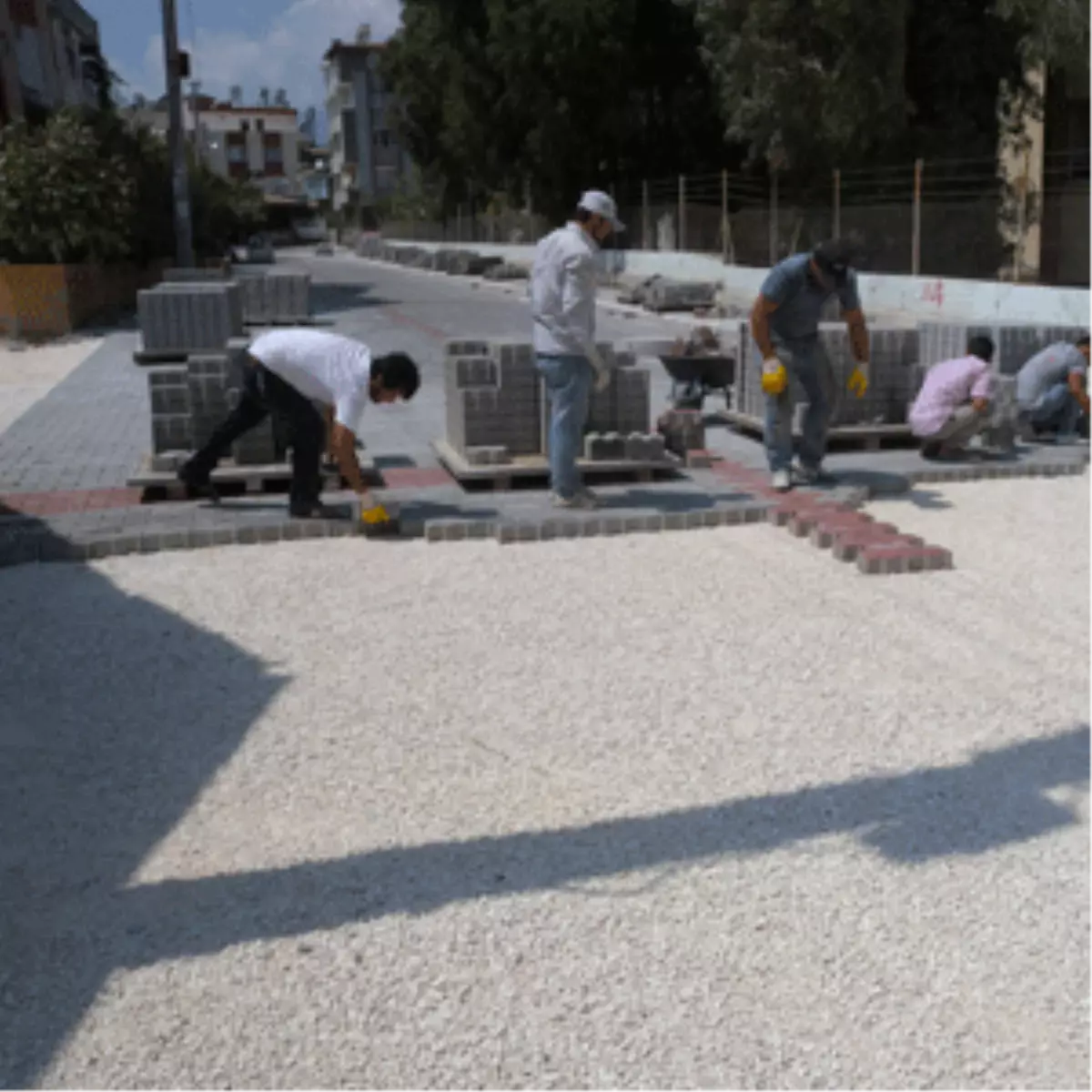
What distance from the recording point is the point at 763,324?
24.8ft

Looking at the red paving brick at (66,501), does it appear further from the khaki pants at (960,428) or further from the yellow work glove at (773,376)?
the khaki pants at (960,428)

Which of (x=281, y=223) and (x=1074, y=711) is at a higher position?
(x=281, y=223)

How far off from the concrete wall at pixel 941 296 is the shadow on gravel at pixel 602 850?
465 inches

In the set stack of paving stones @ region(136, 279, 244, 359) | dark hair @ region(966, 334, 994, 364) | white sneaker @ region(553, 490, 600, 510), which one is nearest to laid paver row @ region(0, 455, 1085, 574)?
white sneaker @ region(553, 490, 600, 510)

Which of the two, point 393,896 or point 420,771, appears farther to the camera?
Answer: point 420,771

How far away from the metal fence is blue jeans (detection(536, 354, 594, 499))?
52.6ft

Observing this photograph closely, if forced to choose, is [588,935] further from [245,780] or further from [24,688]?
[24,688]

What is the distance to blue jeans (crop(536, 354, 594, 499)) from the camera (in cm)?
715

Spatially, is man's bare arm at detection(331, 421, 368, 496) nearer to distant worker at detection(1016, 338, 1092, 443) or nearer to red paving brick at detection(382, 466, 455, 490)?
red paving brick at detection(382, 466, 455, 490)

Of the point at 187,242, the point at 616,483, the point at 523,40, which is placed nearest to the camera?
the point at 616,483

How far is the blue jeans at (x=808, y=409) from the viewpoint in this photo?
7.73 m

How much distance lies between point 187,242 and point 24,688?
21932 mm

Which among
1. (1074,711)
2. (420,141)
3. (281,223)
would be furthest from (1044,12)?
(281,223)

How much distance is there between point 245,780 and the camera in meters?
4.05
